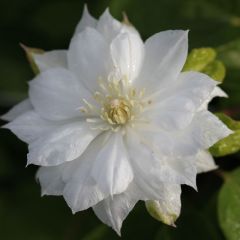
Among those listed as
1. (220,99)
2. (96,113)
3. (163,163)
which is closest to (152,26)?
(220,99)

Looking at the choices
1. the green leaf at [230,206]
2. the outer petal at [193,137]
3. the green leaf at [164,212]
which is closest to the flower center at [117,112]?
the outer petal at [193,137]

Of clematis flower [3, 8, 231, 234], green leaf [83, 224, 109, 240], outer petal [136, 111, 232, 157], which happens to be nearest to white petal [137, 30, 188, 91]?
clematis flower [3, 8, 231, 234]

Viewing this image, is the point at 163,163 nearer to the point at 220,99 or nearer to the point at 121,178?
the point at 121,178

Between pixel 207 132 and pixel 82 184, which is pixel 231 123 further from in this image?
pixel 82 184

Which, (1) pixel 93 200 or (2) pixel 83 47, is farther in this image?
(2) pixel 83 47

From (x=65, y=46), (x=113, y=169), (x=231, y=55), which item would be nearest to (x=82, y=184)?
(x=113, y=169)

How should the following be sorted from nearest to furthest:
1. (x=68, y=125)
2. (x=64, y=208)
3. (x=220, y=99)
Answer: (x=68, y=125)
(x=220, y=99)
(x=64, y=208)

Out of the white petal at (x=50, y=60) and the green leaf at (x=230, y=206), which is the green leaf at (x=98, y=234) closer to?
the green leaf at (x=230, y=206)
